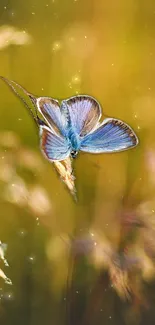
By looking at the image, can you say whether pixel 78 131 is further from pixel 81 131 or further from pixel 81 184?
pixel 81 184

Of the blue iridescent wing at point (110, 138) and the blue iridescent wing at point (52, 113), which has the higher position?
the blue iridescent wing at point (52, 113)

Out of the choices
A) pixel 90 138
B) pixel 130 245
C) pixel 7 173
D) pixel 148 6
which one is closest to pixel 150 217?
pixel 130 245

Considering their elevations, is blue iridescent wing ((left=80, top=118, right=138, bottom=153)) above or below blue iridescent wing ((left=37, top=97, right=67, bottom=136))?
below

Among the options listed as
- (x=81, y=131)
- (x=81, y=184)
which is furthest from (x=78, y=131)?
(x=81, y=184)

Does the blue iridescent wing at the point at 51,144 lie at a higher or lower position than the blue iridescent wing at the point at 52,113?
lower
